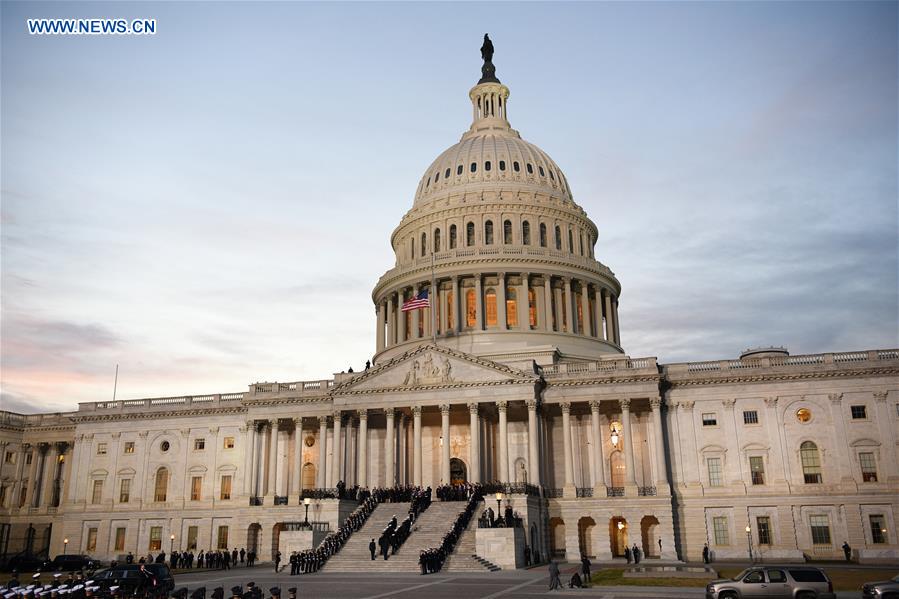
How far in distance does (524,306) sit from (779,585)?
52095mm

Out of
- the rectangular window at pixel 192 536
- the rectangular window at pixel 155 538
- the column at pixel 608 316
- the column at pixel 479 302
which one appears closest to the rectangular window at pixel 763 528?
the column at pixel 608 316

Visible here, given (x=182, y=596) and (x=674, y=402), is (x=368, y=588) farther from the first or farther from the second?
(x=674, y=402)

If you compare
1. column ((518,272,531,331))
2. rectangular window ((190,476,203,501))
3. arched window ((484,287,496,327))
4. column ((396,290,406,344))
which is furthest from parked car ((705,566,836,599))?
column ((396,290,406,344))

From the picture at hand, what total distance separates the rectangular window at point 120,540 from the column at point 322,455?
20.8m

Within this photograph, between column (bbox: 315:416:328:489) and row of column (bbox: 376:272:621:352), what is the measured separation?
15.0m

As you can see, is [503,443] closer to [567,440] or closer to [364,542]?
[567,440]

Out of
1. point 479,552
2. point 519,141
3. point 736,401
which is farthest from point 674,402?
point 519,141

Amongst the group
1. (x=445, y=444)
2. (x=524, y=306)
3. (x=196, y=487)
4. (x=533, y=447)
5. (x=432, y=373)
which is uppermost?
(x=524, y=306)

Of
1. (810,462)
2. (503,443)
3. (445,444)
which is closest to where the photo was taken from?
(810,462)

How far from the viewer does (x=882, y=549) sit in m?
55.2

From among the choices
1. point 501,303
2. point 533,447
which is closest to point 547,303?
point 501,303

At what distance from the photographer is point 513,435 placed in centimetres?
6675

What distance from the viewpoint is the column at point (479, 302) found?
258ft

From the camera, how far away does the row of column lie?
3130 inches
